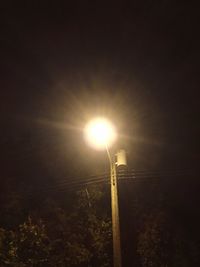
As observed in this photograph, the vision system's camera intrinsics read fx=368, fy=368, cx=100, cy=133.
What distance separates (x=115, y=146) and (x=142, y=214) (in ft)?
16.3

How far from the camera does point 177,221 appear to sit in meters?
13.8

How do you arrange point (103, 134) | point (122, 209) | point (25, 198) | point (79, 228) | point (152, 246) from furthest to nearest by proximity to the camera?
point (25, 198)
point (79, 228)
point (152, 246)
point (122, 209)
point (103, 134)

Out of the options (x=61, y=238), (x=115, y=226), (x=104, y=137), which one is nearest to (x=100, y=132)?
(x=104, y=137)

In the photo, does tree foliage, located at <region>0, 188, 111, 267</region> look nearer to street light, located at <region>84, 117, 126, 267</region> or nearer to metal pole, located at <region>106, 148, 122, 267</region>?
street light, located at <region>84, 117, 126, 267</region>

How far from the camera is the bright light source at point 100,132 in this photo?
31.3 feet

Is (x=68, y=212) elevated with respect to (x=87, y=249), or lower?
elevated

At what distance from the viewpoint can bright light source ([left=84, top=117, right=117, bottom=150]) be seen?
9.54m

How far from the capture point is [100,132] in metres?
9.58

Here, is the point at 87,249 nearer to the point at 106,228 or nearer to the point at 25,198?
the point at 106,228

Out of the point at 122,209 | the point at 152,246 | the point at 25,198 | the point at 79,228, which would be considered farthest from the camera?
the point at 25,198

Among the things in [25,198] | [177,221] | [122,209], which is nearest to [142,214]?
[177,221]

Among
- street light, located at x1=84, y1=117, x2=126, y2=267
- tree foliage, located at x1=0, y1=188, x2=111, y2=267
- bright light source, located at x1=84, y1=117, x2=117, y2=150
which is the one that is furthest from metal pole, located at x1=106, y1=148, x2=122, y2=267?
tree foliage, located at x1=0, y1=188, x2=111, y2=267

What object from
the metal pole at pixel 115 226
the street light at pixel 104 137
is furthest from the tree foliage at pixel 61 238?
the metal pole at pixel 115 226

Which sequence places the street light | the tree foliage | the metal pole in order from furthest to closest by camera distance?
the tree foliage, the street light, the metal pole
